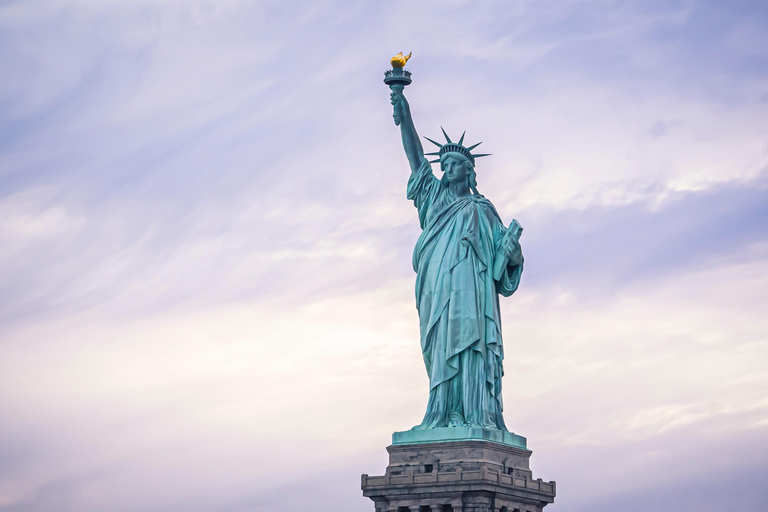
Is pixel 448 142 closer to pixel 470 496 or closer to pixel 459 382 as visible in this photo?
pixel 459 382

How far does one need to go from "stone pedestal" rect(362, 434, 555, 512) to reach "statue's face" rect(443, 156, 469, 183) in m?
6.71

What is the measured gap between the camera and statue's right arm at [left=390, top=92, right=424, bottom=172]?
4281 centimetres

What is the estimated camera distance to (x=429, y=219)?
140ft

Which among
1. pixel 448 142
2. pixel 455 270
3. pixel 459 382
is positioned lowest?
pixel 459 382

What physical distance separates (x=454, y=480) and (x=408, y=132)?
894cm

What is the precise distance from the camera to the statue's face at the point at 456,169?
140ft

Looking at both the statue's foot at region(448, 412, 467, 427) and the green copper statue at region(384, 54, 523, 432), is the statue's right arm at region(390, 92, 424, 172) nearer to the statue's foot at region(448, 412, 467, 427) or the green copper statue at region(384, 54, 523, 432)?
the green copper statue at region(384, 54, 523, 432)

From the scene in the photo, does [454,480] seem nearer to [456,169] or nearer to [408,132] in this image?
[456,169]

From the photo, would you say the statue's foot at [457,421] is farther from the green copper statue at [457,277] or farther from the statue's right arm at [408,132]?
the statue's right arm at [408,132]

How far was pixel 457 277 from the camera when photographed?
136ft

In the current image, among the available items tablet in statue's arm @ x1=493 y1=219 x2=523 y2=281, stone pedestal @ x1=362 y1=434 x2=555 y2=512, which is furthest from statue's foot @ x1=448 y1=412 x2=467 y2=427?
tablet in statue's arm @ x1=493 y1=219 x2=523 y2=281

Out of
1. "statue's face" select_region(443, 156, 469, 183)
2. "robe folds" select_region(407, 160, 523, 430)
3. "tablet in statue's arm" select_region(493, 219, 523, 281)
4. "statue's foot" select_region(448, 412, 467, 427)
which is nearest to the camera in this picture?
"statue's foot" select_region(448, 412, 467, 427)

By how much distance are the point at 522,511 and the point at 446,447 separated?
2393 millimetres

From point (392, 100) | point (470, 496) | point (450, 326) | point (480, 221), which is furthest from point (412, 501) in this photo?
point (392, 100)
